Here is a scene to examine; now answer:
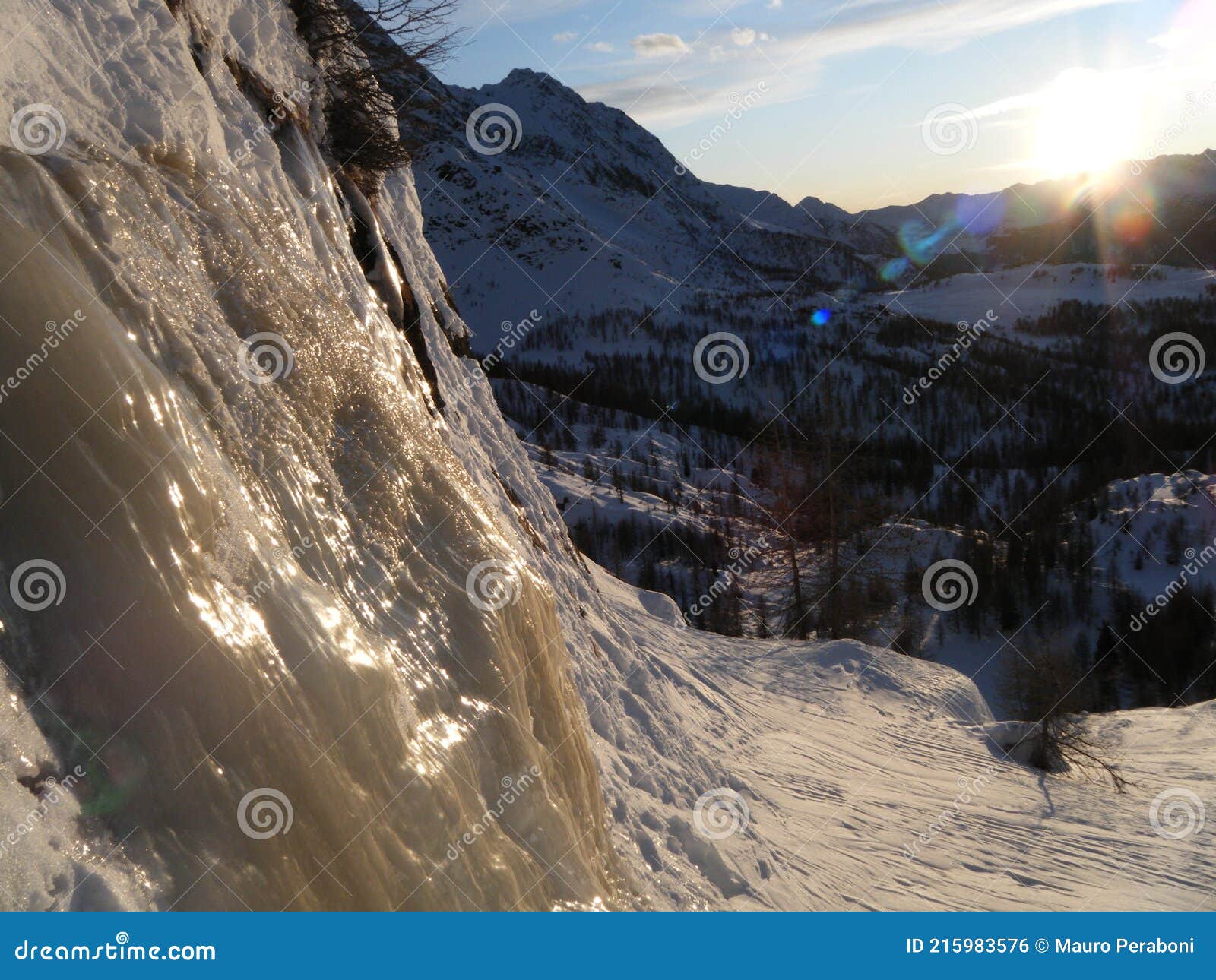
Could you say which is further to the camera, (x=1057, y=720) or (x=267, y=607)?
(x=1057, y=720)

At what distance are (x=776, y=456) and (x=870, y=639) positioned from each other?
9.38 metres

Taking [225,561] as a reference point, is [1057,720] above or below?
above

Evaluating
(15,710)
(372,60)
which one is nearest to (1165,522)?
(372,60)

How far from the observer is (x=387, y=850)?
3.23m

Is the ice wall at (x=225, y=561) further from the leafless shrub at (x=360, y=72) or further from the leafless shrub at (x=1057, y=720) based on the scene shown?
the leafless shrub at (x=1057, y=720)

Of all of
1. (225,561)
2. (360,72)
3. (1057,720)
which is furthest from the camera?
(1057,720)

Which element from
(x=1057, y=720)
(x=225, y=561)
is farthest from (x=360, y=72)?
(x=1057, y=720)

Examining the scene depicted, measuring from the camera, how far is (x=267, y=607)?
10.7ft

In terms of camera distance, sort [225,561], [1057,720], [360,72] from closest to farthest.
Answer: [225,561] < [360,72] < [1057,720]

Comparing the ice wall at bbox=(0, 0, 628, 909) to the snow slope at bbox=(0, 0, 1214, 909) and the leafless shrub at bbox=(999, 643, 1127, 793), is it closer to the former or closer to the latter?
the snow slope at bbox=(0, 0, 1214, 909)

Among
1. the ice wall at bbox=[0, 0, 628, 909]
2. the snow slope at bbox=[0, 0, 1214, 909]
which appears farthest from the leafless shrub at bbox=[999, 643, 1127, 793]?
the ice wall at bbox=[0, 0, 628, 909]

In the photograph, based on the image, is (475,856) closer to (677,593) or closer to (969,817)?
(969,817)

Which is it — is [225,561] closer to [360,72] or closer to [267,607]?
[267,607]

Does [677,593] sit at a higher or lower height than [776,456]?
lower
